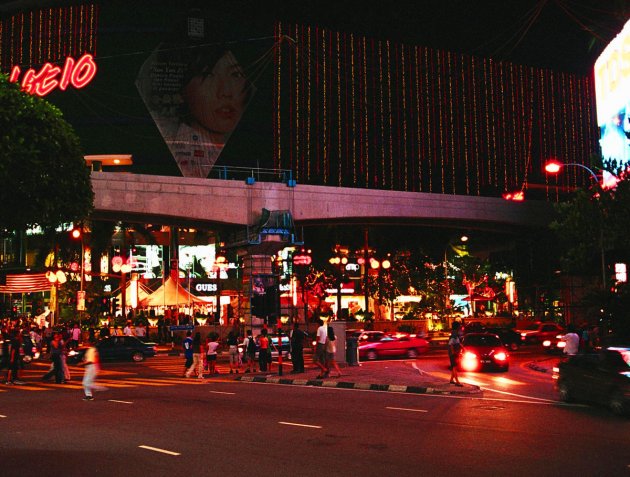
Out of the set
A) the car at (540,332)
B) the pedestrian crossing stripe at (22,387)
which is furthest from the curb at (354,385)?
the car at (540,332)

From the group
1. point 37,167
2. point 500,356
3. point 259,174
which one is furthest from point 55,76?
point 500,356

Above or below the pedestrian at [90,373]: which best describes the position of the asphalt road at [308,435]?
below

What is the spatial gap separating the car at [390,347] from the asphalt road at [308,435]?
13.4 metres

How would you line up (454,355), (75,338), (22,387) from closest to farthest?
(454,355) < (22,387) < (75,338)

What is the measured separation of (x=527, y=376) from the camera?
24.4 metres

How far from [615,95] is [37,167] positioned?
95.8 ft

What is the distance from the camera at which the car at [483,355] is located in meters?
25.7

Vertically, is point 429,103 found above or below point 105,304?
above

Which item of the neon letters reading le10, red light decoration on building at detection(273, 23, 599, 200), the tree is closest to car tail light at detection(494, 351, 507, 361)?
the tree

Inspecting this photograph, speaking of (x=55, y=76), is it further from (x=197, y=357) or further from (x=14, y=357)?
(x=197, y=357)

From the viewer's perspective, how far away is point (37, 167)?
23.6 meters

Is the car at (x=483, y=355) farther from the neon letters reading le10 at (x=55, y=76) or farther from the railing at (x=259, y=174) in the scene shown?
the neon letters reading le10 at (x=55, y=76)

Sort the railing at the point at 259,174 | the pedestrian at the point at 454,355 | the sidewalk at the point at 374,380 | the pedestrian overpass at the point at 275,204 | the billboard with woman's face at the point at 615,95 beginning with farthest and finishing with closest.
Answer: the railing at the point at 259,174, the pedestrian overpass at the point at 275,204, the billboard with woman's face at the point at 615,95, the pedestrian at the point at 454,355, the sidewalk at the point at 374,380

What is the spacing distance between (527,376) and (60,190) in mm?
17025
